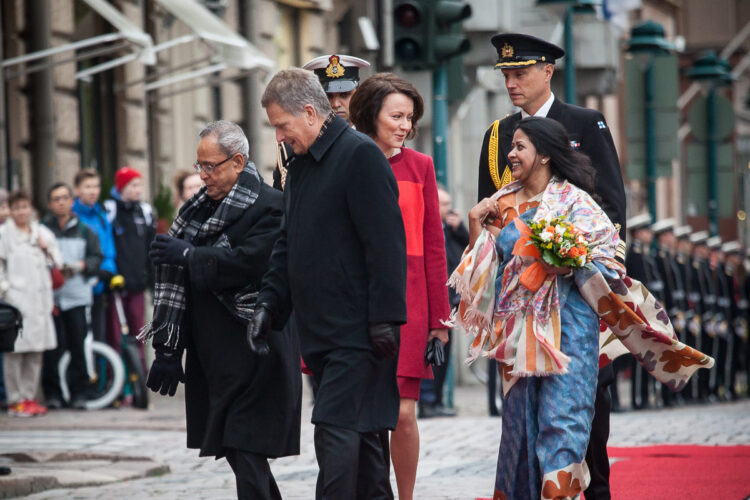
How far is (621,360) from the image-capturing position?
19.1 m

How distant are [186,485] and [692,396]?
12921 millimetres

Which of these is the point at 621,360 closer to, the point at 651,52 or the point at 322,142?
the point at 651,52

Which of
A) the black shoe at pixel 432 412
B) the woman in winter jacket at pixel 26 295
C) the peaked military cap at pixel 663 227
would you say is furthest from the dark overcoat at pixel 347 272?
the peaked military cap at pixel 663 227

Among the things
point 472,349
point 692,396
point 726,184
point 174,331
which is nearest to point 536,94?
point 472,349

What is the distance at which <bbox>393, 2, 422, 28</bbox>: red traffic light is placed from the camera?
14523mm

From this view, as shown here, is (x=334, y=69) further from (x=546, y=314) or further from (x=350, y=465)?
(x=350, y=465)

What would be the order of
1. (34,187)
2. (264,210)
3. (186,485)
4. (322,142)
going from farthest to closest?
(34,187)
(186,485)
(264,210)
(322,142)

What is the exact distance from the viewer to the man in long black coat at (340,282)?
6379 mm

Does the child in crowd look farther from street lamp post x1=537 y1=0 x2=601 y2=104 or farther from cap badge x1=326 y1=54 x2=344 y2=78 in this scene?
cap badge x1=326 y1=54 x2=344 y2=78

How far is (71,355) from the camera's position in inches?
595

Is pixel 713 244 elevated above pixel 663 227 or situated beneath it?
situated beneath

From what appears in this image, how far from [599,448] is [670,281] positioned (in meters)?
12.9

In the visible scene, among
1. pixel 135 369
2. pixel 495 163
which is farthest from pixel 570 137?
pixel 135 369

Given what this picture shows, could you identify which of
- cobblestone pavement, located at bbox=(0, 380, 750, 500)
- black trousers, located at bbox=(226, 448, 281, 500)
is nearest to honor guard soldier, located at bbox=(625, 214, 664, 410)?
cobblestone pavement, located at bbox=(0, 380, 750, 500)
